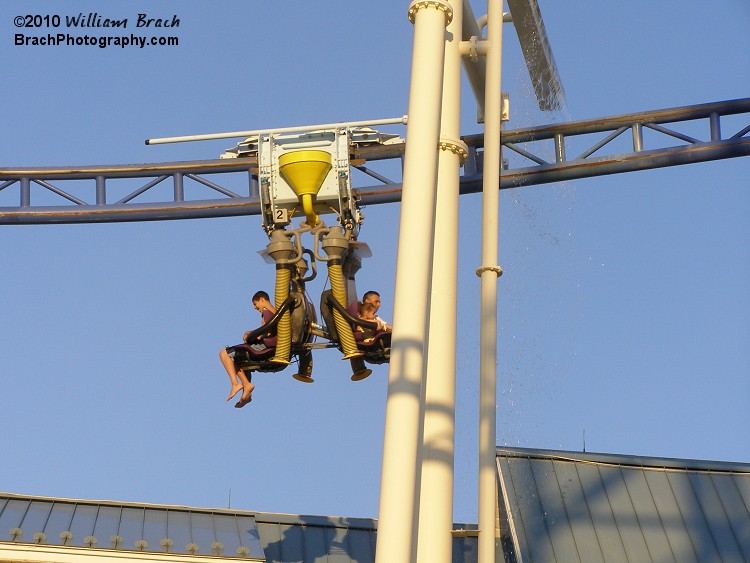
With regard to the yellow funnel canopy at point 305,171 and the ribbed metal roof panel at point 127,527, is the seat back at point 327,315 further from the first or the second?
the ribbed metal roof panel at point 127,527

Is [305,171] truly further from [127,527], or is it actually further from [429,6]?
[127,527]

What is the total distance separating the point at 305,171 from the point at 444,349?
111 inches

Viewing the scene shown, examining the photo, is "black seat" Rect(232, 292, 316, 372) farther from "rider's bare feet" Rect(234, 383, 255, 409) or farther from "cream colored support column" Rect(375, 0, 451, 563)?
"cream colored support column" Rect(375, 0, 451, 563)

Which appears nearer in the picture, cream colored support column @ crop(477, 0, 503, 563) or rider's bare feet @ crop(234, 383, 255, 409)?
cream colored support column @ crop(477, 0, 503, 563)

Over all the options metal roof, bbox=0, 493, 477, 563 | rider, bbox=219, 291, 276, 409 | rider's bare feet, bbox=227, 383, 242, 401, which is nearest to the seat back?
rider, bbox=219, 291, 276, 409

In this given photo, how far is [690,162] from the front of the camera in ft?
62.9

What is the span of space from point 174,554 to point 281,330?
737 cm

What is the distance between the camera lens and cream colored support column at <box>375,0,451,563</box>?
8.58 m

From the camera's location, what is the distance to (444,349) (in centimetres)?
1090

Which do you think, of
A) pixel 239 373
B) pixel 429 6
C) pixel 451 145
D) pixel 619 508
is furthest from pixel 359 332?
pixel 619 508

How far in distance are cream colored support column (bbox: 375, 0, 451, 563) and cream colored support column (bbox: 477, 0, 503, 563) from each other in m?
2.20

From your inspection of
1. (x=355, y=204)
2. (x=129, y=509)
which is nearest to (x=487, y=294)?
(x=355, y=204)

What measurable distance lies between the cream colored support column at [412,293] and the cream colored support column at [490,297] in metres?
2.20

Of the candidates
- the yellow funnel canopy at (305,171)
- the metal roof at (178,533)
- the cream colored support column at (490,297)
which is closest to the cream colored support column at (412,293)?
the cream colored support column at (490,297)
